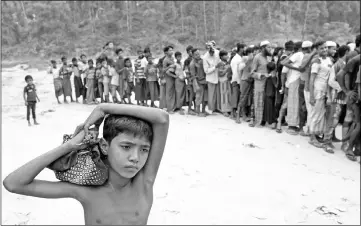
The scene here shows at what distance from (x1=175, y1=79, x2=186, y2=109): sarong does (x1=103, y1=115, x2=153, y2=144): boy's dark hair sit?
6575mm

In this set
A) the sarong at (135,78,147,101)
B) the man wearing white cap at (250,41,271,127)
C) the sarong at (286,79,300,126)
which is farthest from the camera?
the sarong at (135,78,147,101)

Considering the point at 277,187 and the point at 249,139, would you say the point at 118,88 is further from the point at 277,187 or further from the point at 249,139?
the point at 277,187

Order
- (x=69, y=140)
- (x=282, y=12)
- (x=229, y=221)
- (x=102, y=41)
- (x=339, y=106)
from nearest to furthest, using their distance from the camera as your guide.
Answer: (x=69, y=140) < (x=229, y=221) < (x=339, y=106) < (x=102, y=41) < (x=282, y=12)

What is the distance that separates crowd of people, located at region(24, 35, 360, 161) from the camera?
5730 mm

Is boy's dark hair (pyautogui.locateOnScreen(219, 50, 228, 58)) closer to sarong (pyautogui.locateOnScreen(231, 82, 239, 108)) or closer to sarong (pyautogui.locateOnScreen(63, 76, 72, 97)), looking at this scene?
sarong (pyautogui.locateOnScreen(231, 82, 239, 108))

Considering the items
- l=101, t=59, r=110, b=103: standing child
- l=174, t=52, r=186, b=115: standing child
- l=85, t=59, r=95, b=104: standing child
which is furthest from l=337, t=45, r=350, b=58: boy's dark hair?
l=85, t=59, r=95, b=104: standing child

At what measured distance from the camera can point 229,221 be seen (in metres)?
3.72

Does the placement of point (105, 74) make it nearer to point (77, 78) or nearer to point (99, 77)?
point (99, 77)

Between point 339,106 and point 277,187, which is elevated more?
point 339,106

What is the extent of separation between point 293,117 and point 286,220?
127 inches

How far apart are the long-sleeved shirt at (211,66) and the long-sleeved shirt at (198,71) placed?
20cm

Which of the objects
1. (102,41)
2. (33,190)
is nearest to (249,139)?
(33,190)

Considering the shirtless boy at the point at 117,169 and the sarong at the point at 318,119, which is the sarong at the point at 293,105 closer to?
the sarong at the point at 318,119

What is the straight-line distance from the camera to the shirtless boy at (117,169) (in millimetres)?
1320
